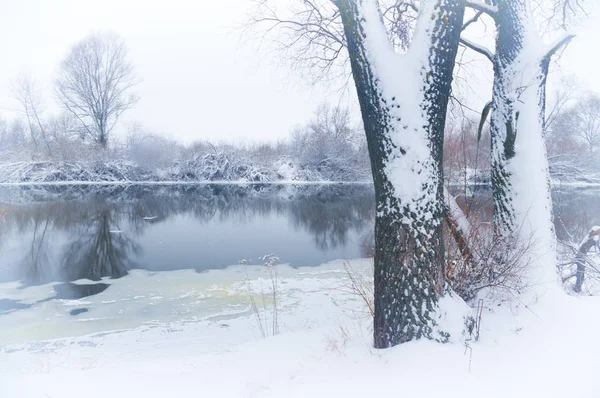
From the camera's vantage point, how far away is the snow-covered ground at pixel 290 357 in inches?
93.6

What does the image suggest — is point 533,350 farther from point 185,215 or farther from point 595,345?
point 185,215

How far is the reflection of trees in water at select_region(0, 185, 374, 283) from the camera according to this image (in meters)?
9.57

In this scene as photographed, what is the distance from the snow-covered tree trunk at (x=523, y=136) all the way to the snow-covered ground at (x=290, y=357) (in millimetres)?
766

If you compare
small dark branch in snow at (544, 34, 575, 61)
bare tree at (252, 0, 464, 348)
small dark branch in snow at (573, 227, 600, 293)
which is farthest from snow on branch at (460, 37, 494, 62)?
small dark branch in snow at (573, 227, 600, 293)

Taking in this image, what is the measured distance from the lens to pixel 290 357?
324 centimetres

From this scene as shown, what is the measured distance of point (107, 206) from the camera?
66.2 feet

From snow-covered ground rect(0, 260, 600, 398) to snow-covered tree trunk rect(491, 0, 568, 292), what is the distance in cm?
77

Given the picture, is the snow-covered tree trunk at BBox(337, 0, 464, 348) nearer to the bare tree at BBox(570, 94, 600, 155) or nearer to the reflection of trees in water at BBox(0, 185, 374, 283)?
the reflection of trees in water at BBox(0, 185, 374, 283)

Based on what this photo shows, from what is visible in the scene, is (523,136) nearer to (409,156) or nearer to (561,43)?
(561,43)

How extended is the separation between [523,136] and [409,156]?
1832 millimetres

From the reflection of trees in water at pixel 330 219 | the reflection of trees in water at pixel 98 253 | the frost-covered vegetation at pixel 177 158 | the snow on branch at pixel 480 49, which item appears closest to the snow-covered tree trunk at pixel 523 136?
the snow on branch at pixel 480 49

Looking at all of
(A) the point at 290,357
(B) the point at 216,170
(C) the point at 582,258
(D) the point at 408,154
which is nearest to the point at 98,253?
(A) the point at 290,357

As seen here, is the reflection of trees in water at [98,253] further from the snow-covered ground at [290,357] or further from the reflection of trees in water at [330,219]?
the reflection of trees in water at [330,219]

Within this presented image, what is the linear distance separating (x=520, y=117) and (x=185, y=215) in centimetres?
1623
